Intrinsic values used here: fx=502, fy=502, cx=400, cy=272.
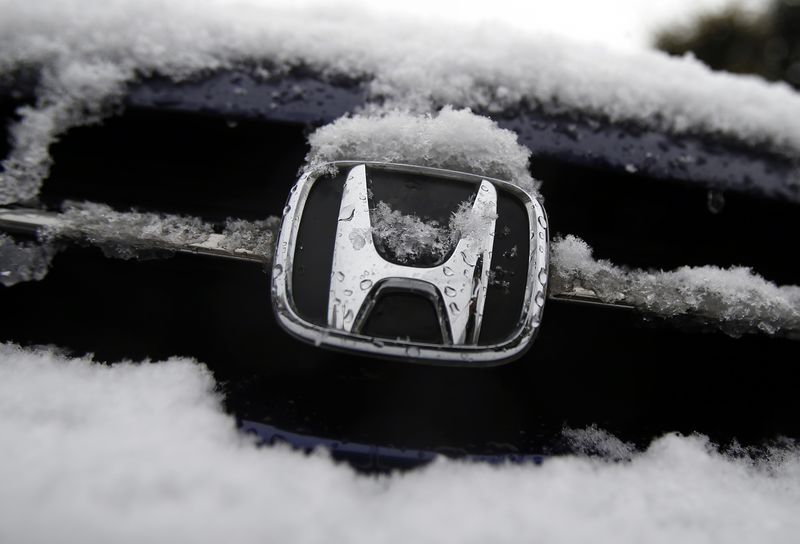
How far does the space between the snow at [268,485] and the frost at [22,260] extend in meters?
0.13

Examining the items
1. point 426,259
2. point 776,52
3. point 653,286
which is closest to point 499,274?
point 426,259

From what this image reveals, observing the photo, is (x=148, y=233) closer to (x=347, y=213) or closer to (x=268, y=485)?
(x=347, y=213)

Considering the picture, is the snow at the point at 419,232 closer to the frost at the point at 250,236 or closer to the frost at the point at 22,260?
the frost at the point at 250,236

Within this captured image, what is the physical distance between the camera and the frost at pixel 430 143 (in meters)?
0.90

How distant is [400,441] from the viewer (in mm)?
768

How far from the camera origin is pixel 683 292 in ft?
2.85

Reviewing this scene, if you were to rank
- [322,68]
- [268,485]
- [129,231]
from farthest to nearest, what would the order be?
[322,68], [129,231], [268,485]

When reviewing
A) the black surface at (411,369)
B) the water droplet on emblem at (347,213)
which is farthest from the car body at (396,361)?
the water droplet on emblem at (347,213)

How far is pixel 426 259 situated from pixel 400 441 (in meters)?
0.28

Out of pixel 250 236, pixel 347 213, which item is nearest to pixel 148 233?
pixel 250 236

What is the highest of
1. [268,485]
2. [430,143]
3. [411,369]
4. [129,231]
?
[430,143]

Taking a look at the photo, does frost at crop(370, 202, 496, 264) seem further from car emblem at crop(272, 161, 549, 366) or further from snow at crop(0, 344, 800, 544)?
snow at crop(0, 344, 800, 544)

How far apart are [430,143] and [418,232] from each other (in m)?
0.22

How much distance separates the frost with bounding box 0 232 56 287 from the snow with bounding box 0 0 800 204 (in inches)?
3.8
